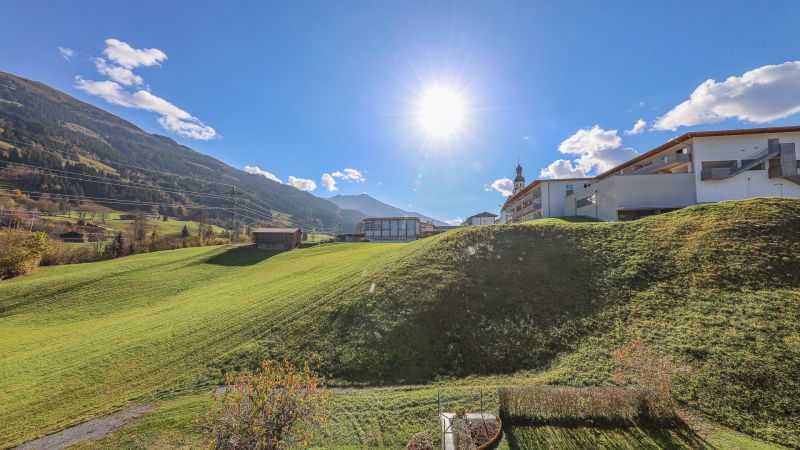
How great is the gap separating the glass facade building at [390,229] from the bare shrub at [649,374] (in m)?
74.2

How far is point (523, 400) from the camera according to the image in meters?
10.9

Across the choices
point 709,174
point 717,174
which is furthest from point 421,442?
point 717,174

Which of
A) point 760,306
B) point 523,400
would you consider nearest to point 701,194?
point 760,306

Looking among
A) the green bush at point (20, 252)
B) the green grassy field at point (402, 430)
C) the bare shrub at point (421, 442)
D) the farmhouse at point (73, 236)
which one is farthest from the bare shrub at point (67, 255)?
the bare shrub at point (421, 442)

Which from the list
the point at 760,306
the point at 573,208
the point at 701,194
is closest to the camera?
the point at 760,306

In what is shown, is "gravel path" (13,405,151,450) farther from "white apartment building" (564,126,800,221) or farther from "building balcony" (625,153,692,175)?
"building balcony" (625,153,692,175)

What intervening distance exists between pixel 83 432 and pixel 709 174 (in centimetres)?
→ 5913

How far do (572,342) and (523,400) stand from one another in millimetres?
7732

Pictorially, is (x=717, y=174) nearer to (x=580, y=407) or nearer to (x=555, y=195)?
(x=555, y=195)

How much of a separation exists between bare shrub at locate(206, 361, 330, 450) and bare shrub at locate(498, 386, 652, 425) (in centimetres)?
721

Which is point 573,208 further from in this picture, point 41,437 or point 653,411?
point 41,437

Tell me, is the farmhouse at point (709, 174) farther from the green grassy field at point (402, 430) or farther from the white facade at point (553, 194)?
the green grassy field at point (402, 430)

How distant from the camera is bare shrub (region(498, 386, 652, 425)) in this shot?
10.5m

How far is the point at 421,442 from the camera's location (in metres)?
9.82
